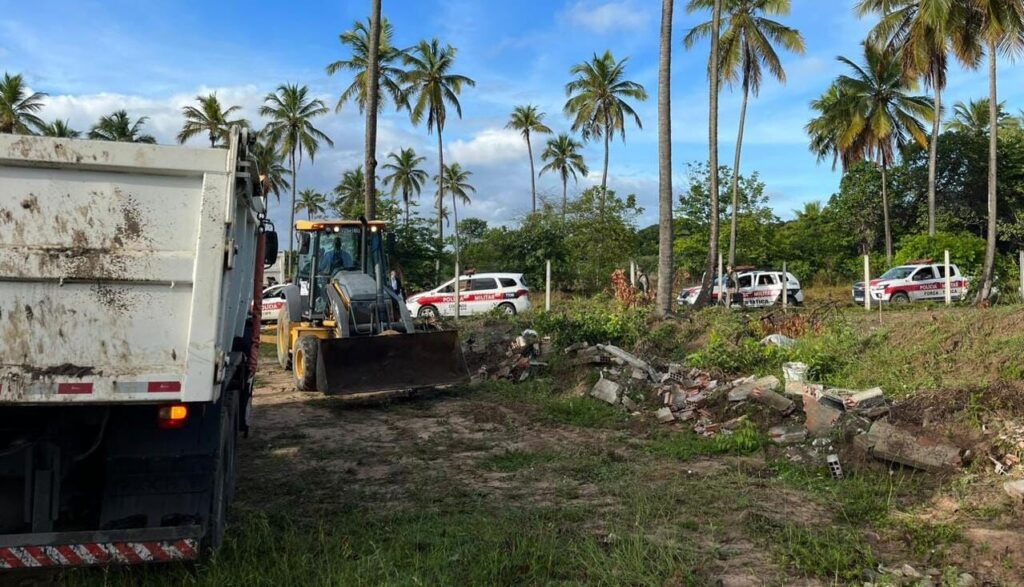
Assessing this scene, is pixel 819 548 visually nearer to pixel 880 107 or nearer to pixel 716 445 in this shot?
pixel 716 445

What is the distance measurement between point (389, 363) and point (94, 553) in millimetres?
6375

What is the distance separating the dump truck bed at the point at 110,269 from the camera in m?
3.40

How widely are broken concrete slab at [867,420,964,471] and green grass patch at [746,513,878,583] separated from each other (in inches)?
65.1

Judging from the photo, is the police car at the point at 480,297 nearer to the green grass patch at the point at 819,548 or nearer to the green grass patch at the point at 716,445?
the green grass patch at the point at 716,445

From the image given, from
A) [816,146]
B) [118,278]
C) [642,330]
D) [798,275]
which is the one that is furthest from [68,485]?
[816,146]

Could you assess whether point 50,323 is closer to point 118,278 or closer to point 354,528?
point 118,278

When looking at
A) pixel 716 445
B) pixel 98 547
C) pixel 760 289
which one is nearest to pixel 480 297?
pixel 760 289

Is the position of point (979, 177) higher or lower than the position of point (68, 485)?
higher

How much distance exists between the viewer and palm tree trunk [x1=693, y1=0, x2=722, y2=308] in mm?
21406

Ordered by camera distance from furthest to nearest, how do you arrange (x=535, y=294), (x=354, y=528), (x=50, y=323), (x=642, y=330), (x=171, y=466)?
1. (x=535, y=294)
2. (x=642, y=330)
3. (x=354, y=528)
4. (x=171, y=466)
5. (x=50, y=323)

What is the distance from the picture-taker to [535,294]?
2884 cm

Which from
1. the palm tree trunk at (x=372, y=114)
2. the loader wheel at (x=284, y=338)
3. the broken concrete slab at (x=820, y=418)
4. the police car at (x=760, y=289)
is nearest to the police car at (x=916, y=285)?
the police car at (x=760, y=289)

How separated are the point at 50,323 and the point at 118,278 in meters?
0.36

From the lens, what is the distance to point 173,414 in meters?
3.71
